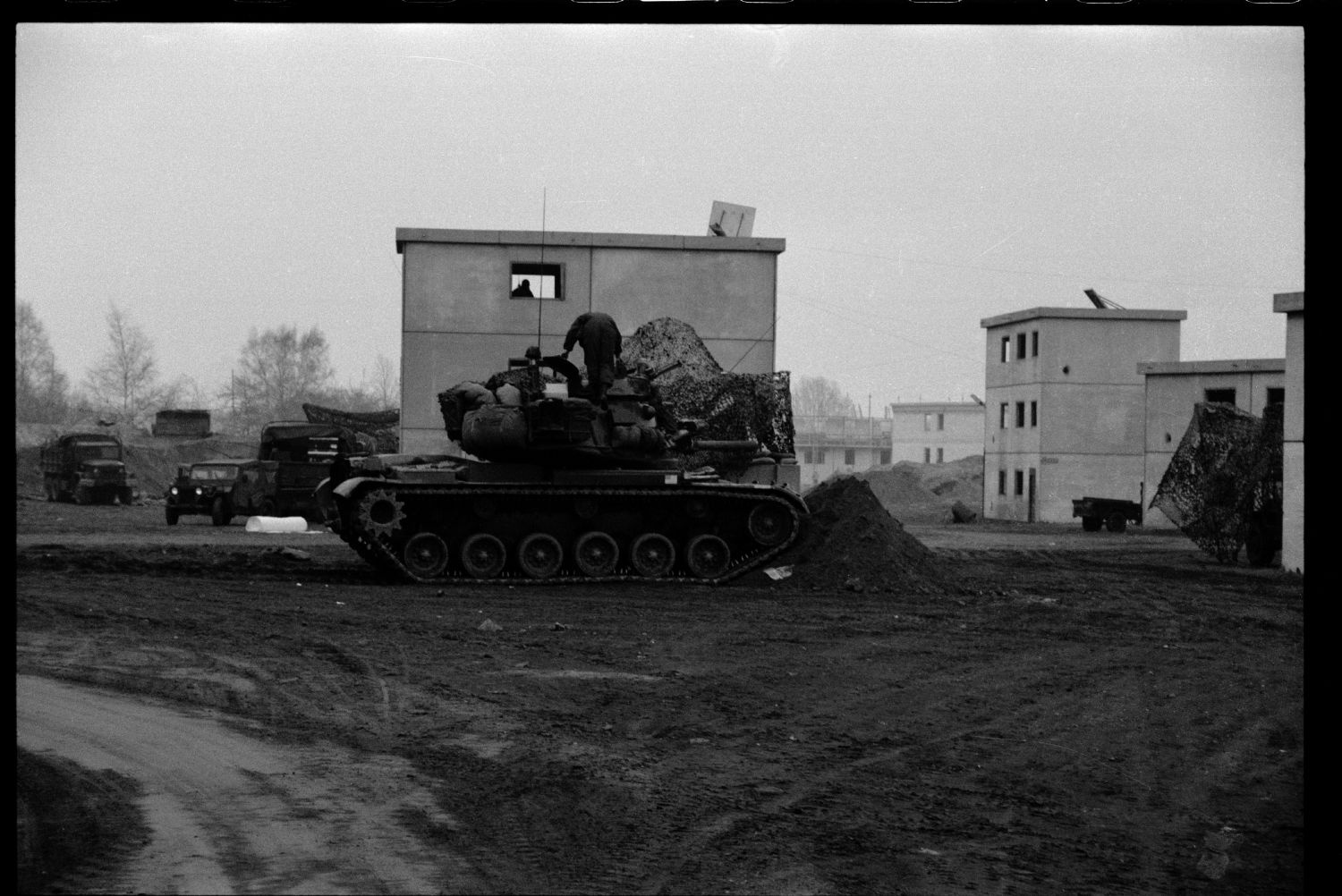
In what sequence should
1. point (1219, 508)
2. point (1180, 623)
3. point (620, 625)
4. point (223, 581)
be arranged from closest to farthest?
1. point (620, 625)
2. point (1180, 623)
3. point (223, 581)
4. point (1219, 508)

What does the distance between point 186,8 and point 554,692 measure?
24.1 feet

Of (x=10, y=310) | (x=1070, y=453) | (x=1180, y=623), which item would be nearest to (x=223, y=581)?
(x=1180, y=623)

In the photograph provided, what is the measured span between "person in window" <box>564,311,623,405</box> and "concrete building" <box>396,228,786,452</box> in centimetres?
1197

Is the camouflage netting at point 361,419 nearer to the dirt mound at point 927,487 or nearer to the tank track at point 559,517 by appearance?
the dirt mound at point 927,487

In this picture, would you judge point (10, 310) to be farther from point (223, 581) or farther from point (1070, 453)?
point (1070, 453)

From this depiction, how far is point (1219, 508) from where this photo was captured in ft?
89.4

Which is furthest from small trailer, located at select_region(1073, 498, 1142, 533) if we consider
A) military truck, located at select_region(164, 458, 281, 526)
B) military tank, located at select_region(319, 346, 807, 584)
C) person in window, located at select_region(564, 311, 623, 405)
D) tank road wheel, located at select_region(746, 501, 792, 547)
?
person in window, located at select_region(564, 311, 623, 405)

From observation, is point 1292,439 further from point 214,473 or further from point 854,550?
point 214,473

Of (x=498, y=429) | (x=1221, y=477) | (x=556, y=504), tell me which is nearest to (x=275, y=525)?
(x=498, y=429)

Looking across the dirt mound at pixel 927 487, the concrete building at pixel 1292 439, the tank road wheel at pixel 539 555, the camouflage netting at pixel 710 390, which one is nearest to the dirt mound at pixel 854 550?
the tank road wheel at pixel 539 555

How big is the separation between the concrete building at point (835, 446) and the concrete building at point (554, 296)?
66504 millimetres

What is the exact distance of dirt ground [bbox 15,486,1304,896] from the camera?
22.1ft

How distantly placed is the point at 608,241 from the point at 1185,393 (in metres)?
20.9

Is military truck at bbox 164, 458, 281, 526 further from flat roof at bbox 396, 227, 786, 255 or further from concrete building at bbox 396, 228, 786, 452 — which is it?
flat roof at bbox 396, 227, 786, 255
